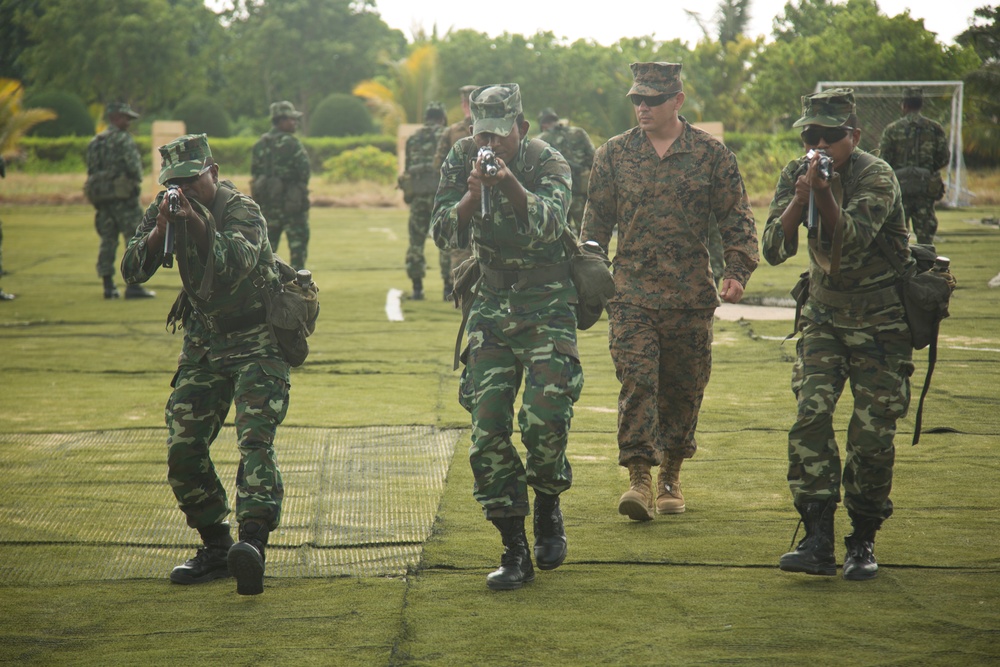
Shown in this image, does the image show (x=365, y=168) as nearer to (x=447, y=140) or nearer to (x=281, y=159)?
(x=281, y=159)

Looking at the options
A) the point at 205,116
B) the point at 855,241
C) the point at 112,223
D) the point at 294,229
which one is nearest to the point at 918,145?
the point at 294,229

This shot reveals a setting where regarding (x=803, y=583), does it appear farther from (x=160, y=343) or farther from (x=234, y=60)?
(x=234, y=60)

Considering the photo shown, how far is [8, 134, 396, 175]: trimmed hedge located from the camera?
39.2m

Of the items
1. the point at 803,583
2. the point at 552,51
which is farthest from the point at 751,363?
the point at 552,51

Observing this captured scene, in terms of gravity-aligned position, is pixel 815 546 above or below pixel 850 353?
below

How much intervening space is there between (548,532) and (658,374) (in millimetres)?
1165

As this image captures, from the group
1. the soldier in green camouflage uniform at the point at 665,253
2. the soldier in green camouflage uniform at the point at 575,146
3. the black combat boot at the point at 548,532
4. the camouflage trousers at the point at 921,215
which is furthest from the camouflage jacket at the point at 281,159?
the black combat boot at the point at 548,532

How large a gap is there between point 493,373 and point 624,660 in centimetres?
141

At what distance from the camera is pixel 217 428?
5086 millimetres

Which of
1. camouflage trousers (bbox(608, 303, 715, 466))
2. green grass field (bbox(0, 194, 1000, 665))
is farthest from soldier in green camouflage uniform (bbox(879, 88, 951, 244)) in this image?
camouflage trousers (bbox(608, 303, 715, 466))

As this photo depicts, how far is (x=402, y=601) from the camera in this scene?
183 inches

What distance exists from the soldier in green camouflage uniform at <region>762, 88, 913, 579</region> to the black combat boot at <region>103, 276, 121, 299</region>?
11.7m

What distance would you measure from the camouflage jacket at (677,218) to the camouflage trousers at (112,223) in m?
10.1

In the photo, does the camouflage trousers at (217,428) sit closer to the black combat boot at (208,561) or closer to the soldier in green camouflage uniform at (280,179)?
the black combat boot at (208,561)
